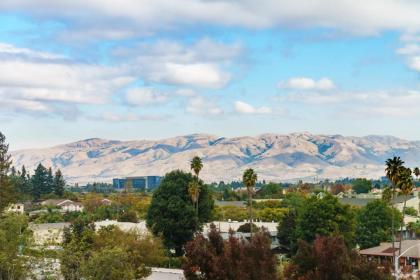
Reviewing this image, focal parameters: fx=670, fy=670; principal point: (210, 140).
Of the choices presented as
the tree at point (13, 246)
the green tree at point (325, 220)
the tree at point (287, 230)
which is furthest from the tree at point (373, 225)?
the tree at point (13, 246)

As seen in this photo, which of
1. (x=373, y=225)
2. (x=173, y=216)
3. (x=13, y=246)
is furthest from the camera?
(x=373, y=225)

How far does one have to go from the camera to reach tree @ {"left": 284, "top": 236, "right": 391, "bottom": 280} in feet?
121

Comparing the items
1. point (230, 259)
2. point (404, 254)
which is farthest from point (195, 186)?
point (230, 259)

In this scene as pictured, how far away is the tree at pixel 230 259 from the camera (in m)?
34.9

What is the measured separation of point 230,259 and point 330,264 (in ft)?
18.5

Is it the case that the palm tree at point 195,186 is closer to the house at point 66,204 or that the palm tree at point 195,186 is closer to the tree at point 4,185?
the tree at point 4,185

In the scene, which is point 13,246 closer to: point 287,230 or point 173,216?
point 173,216

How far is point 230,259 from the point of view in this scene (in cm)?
3581

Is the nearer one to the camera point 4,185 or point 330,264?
point 330,264

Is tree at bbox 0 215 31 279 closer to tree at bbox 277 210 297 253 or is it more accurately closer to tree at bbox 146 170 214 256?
tree at bbox 146 170 214 256

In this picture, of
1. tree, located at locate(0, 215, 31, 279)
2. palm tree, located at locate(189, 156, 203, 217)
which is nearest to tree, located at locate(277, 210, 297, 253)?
palm tree, located at locate(189, 156, 203, 217)

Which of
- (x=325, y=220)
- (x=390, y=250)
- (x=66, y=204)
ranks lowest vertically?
(x=390, y=250)

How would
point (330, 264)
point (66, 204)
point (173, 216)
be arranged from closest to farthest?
point (330, 264)
point (173, 216)
point (66, 204)

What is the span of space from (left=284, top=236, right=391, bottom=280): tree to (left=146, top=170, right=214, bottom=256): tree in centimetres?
4131
